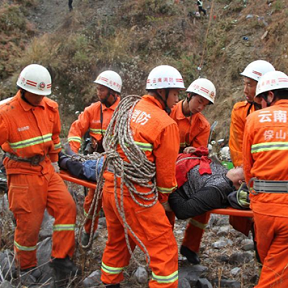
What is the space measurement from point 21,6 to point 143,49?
20.1ft

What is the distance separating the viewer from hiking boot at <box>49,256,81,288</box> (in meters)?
3.48

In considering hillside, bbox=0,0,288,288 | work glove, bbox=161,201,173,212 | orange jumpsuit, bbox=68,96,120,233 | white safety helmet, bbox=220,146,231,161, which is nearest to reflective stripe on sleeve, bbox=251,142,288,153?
work glove, bbox=161,201,173,212

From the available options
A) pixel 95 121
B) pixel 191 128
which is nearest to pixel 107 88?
pixel 95 121

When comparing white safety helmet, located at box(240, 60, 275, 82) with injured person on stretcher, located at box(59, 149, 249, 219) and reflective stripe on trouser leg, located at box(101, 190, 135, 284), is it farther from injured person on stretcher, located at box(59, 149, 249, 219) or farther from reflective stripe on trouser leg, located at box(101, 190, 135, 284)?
reflective stripe on trouser leg, located at box(101, 190, 135, 284)

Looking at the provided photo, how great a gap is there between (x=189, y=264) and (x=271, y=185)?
1891mm

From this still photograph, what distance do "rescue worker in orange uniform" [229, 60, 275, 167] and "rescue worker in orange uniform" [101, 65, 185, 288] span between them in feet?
3.91

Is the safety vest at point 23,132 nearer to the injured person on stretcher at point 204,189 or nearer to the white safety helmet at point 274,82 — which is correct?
the injured person on stretcher at point 204,189

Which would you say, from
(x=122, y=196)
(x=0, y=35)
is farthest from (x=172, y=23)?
(x=122, y=196)

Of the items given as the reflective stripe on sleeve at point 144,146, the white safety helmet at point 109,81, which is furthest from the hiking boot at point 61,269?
the white safety helmet at point 109,81

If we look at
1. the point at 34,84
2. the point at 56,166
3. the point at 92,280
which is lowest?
the point at 92,280

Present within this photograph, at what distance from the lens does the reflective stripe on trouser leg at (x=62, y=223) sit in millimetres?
3479

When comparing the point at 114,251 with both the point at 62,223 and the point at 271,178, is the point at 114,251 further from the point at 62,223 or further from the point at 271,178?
the point at 271,178

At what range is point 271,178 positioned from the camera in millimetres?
2701

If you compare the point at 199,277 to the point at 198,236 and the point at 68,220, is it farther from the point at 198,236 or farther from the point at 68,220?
the point at 68,220
